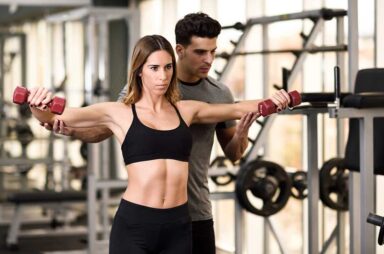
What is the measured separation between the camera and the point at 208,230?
2715 mm

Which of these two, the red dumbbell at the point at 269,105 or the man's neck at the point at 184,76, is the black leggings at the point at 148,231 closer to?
the red dumbbell at the point at 269,105

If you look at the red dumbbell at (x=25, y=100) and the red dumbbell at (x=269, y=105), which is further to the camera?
the red dumbbell at (x=269, y=105)

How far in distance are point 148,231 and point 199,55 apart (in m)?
0.63

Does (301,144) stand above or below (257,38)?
below

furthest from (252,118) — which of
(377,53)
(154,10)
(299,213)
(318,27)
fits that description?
(154,10)

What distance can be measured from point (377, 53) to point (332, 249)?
1.34 meters

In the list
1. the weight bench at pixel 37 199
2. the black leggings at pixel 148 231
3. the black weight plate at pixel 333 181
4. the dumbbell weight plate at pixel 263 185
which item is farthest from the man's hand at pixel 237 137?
the weight bench at pixel 37 199

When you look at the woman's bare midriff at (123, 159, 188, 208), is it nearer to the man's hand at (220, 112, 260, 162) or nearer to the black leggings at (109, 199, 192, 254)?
the black leggings at (109, 199, 192, 254)

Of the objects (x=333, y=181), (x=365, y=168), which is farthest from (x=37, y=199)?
(x=365, y=168)

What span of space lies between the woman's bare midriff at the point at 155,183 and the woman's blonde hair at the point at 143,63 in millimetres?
215

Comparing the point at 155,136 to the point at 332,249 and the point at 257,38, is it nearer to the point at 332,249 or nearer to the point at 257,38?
the point at 332,249

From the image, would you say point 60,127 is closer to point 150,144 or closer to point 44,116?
point 44,116

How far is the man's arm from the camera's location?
261cm

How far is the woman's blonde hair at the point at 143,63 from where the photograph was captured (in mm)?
2434
